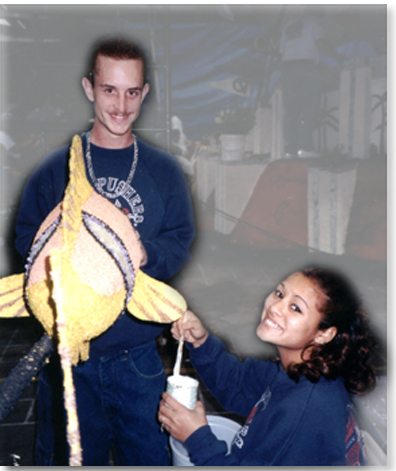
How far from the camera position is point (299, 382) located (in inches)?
39.5

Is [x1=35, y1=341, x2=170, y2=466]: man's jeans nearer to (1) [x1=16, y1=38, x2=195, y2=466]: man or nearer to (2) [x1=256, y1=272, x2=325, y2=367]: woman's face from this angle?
(1) [x1=16, y1=38, x2=195, y2=466]: man

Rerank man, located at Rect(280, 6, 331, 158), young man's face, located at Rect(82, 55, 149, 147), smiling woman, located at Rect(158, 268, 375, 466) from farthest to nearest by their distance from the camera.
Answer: man, located at Rect(280, 6, 331, 158), smiling woman, located at Rect(158, 268, 375, 466), young man's face, located at Rect(82, 55, 149, 147)

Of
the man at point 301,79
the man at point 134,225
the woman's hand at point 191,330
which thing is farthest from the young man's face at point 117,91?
the man at point 301,79

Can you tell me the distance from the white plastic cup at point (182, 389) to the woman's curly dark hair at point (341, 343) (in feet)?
0.84

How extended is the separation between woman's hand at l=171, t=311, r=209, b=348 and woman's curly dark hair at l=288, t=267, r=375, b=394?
0.79ft

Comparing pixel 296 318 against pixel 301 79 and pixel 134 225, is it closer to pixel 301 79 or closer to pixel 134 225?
pixel 134 225

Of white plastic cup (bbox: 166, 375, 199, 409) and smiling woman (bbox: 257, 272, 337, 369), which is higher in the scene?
smiling woman (bbox: 257, 272, 337, 369)

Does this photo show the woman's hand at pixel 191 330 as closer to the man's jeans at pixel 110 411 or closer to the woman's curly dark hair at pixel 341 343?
the man's jeans at pixel 110 411

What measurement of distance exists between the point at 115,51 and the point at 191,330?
66cm

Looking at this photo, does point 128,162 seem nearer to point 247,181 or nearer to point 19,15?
point 19,15

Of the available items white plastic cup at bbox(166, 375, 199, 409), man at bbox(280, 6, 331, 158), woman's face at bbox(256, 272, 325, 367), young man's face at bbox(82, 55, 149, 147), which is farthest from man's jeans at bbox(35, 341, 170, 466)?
man at bbox(280, 6, 331, 158)

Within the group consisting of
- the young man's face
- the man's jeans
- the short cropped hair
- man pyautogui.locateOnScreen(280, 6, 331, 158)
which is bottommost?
the man's jeans

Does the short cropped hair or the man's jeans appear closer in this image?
the short cropped hair

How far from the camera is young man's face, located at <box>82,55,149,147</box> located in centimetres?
76
